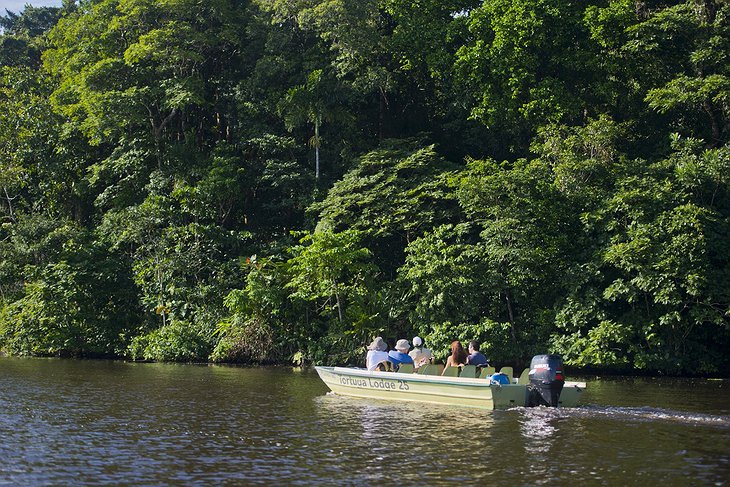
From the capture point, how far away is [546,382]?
61.5ft

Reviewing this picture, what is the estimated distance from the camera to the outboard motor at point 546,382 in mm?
18703

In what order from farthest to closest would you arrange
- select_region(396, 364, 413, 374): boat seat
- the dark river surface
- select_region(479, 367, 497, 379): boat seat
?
1. select_region(396, 364, 413, 374): boat seat
2. select_region(479, 367, 497, 379): boat seat
3. the dark river surface

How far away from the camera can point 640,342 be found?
27219 mm

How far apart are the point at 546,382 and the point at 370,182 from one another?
15818 millimetres

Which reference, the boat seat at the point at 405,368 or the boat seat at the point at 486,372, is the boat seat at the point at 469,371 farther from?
the boat seat at the point at 405,368

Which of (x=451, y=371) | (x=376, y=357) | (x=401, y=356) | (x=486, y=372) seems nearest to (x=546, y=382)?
(x=486, y=372)

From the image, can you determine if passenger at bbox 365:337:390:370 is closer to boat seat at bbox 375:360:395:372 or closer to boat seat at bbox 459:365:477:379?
boat seat at bbox 375:360:395:372

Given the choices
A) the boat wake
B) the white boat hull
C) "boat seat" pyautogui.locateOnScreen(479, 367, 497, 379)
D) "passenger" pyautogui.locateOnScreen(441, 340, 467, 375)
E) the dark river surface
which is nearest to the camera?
the dark river surface

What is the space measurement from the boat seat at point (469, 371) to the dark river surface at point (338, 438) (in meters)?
1.06

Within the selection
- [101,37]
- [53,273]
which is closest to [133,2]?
[101,37]

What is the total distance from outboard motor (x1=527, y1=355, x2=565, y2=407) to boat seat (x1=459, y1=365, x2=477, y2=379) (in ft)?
4.86

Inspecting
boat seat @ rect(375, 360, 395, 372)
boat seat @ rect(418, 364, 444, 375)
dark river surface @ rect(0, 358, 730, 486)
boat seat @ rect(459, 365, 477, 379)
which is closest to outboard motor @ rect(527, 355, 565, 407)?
dark river surface @ rect(0, 358, 730, 486)

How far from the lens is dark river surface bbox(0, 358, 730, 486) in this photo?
1229 cm

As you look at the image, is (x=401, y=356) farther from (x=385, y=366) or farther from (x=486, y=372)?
(x=486, y=372)
